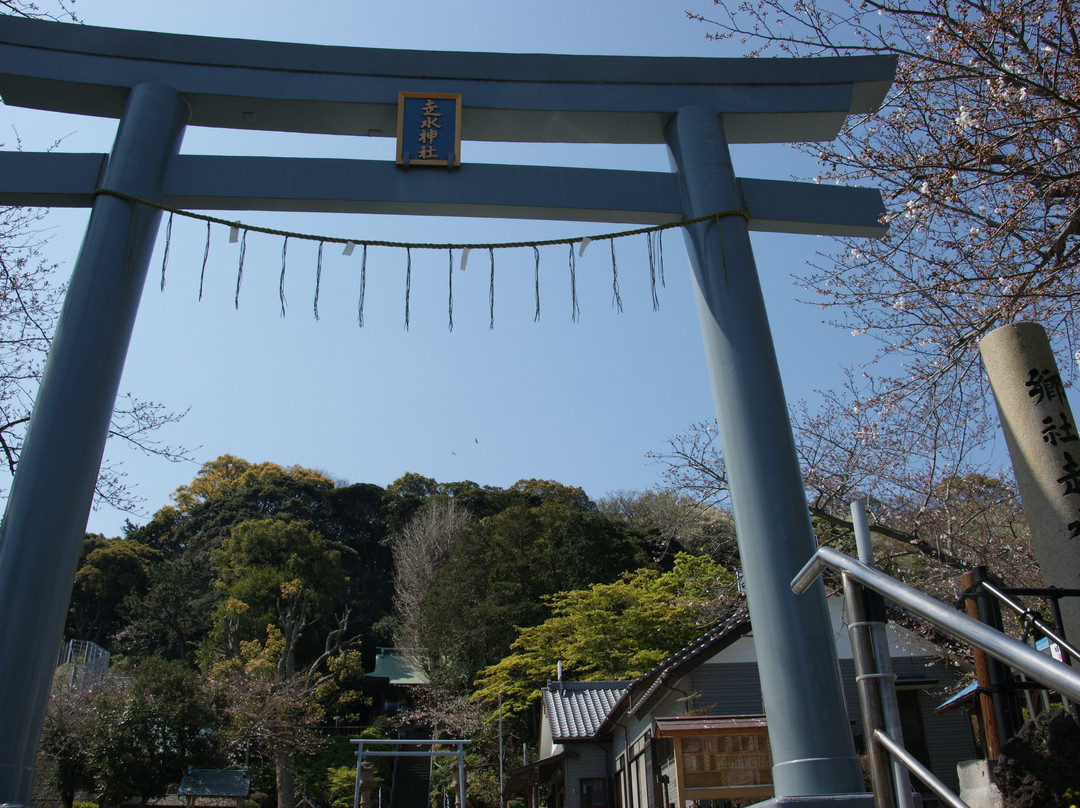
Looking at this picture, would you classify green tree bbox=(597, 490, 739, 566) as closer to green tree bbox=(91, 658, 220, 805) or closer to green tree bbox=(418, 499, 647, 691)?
green tree bbox=(418, 499, 647, 691)

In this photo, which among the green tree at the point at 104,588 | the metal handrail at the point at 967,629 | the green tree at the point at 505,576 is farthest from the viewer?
the green tree at the point at 104,588

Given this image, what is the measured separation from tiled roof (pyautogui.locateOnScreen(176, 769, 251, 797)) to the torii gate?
42.4ft

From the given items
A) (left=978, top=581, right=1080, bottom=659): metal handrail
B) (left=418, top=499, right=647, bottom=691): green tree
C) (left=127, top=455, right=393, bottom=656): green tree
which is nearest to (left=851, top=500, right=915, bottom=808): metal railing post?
(left=978, top=581, right=1080, bottom=659): metal handrail

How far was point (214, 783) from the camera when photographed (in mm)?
14680

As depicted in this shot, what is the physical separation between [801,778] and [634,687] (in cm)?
994

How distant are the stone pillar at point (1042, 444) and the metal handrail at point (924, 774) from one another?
259 centimetres

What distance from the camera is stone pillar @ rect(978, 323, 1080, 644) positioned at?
360 centimetres

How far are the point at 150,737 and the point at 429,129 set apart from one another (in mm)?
14816

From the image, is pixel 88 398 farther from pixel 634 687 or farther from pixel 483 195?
pixel 634 687

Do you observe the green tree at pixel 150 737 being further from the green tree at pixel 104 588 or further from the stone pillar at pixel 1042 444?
the green tree at pixel 104 588

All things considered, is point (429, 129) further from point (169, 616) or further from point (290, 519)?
point (290, 519)

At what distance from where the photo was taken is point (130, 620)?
32.2 meters

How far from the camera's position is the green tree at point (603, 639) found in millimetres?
19938

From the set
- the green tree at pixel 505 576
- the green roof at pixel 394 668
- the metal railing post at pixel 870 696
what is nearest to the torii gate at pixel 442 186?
the metal railing post at pixel 870 696
